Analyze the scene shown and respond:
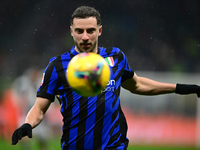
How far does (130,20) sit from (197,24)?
2.75m

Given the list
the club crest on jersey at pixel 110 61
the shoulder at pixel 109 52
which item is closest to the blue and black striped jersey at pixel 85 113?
the club crest on jersey at pixel 110 61

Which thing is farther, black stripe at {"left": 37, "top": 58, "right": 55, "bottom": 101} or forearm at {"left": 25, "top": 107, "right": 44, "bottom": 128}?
black stripe at {"left": 37, "top": 58, "right": 55, "bottom": 101}

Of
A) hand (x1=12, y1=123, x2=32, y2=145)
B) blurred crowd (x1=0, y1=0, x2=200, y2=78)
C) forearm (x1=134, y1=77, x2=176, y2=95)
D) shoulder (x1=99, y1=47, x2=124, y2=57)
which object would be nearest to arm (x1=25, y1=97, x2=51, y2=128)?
hand (x1=12, y1=123, x2=32, y2=145)

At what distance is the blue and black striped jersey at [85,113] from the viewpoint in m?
2.96

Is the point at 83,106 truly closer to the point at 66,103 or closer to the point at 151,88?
the point at 66,103

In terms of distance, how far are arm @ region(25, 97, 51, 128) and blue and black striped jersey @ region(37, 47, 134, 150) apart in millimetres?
60

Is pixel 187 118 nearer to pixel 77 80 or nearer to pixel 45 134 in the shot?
pixel 45 134

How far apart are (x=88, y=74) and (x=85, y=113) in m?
0.64

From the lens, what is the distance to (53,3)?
1282 centimetres

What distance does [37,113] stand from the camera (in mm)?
2990

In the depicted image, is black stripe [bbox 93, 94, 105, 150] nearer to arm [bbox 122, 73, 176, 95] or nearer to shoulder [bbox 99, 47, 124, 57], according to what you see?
shoulder [bbox 99, 47, 124, 57]

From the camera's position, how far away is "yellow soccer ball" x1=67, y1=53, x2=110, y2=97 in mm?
2443

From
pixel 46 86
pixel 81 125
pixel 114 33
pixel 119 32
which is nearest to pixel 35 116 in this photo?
pixel 46 86

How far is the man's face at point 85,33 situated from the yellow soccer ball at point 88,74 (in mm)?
523
